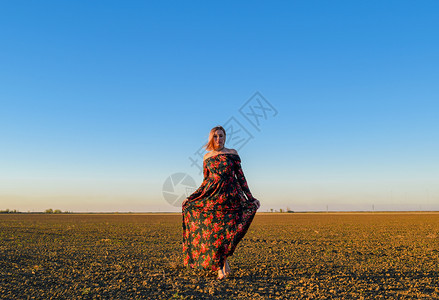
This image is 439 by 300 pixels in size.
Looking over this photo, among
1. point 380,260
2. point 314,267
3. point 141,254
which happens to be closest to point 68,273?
point 141,254

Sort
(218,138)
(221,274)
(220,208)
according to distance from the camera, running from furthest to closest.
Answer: (218,138)
(220,208)
(221,274)

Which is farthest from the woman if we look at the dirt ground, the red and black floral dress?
the dirt ground

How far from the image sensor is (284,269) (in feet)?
27.3

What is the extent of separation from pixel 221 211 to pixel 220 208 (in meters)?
0.06

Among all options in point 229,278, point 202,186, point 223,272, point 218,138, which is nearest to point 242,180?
point 202,186

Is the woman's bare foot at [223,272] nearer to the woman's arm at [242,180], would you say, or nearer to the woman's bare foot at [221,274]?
the woman's bare foot at [221,274]

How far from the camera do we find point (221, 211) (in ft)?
23.3

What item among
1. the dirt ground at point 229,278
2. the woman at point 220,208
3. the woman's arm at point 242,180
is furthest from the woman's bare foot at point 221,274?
the woman's arm at point 242,180

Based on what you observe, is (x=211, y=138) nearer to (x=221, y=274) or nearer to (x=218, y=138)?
(x=218, y=138)

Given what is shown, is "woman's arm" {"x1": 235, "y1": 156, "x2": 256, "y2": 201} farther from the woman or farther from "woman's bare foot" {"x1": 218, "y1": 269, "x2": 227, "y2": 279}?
"woman's bare foot" {"x1": 218, "y1": 269, "x2": 227, "y2": 279}

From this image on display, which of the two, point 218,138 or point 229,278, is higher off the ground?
point 218,138

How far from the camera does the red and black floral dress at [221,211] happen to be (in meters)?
7.03

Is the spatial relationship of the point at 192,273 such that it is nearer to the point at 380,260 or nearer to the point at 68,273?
the point at 68,273

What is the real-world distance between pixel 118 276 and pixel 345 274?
4732 millimetres
